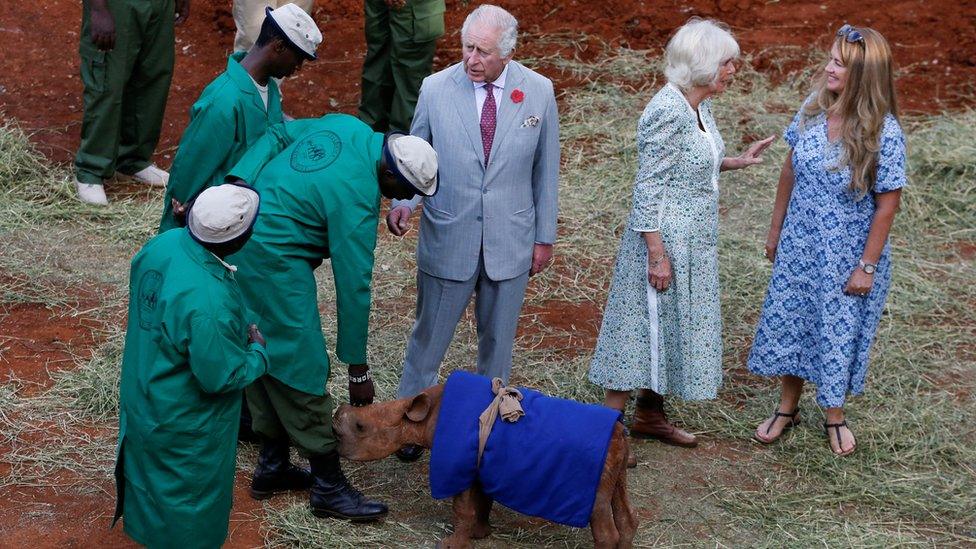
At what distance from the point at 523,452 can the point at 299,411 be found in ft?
3.14

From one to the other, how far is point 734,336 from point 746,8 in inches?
244

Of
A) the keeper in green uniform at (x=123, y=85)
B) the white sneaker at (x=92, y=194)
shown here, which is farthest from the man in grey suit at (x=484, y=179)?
the white sneaker at (x=92, y=194)

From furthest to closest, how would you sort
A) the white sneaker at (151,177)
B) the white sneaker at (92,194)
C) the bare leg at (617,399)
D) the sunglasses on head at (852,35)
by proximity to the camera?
the white sneaker at (151,177) < the white sneaker at (92,194) < the bare leg at (617,399) < the sunglasses on head at (852,35)

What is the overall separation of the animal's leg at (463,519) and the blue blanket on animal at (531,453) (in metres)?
0.10

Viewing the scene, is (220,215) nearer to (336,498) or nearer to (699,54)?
(336,498)

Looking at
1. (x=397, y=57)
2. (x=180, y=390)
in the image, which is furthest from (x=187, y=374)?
(x=397, y=57)

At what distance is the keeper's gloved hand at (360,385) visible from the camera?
16.2 ft

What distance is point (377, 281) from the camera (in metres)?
7.64

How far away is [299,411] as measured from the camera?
16.2 feet

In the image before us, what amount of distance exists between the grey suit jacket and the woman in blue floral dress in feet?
4.10

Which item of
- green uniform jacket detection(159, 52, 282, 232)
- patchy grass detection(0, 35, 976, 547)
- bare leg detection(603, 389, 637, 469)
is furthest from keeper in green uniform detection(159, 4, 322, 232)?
bare leg detection(603, 389, 637, 469)

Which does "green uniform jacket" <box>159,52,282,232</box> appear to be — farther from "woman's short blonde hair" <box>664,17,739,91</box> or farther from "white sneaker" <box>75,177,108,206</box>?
"white sneaker" <box>75,177,108,206</box>

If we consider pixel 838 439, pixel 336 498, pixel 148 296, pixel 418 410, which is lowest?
pixel 336 498

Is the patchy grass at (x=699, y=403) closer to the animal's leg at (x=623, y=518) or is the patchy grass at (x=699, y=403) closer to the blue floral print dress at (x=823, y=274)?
the animal's leg at (x=623, y=518)
